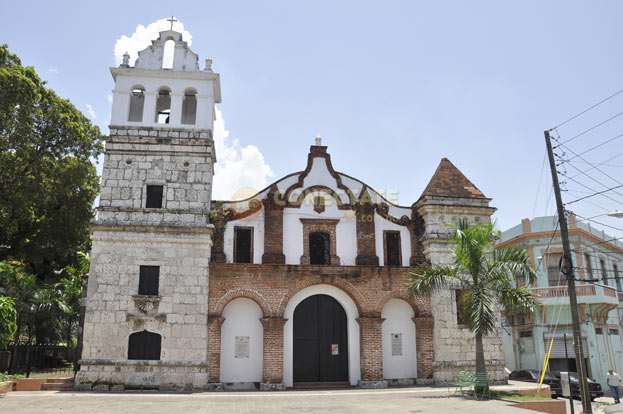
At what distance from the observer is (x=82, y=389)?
62.3 feet

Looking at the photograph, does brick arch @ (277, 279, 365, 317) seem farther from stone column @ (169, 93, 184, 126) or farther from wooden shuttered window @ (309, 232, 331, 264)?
stone column @ (169, 93, 184, 126)

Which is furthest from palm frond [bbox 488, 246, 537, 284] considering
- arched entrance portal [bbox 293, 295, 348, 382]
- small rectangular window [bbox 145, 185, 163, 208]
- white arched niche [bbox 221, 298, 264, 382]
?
small rectangular window [bbox 145, 185, 163, 208]

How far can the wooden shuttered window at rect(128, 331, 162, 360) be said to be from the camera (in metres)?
19.7

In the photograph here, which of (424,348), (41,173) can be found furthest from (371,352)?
(41,173)

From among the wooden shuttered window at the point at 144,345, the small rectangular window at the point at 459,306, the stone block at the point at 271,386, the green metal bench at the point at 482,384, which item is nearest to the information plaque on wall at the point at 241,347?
the stone block at the point at 271,386

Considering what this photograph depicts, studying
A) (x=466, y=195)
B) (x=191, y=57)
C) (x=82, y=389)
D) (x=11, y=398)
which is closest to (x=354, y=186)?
(x=466, y=195)

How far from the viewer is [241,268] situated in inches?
826

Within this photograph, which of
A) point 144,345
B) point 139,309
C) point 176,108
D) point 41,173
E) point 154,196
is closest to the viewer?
point 144,345

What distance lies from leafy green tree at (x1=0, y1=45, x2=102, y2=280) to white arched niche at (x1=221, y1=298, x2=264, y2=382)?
463 inches

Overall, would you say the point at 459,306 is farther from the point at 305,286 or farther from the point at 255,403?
the point at 255,403

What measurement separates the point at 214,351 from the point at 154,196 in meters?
6.81

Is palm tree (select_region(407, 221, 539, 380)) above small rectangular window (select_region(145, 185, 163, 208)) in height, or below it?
below

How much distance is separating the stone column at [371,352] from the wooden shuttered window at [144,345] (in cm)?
809

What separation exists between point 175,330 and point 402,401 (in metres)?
8.99
